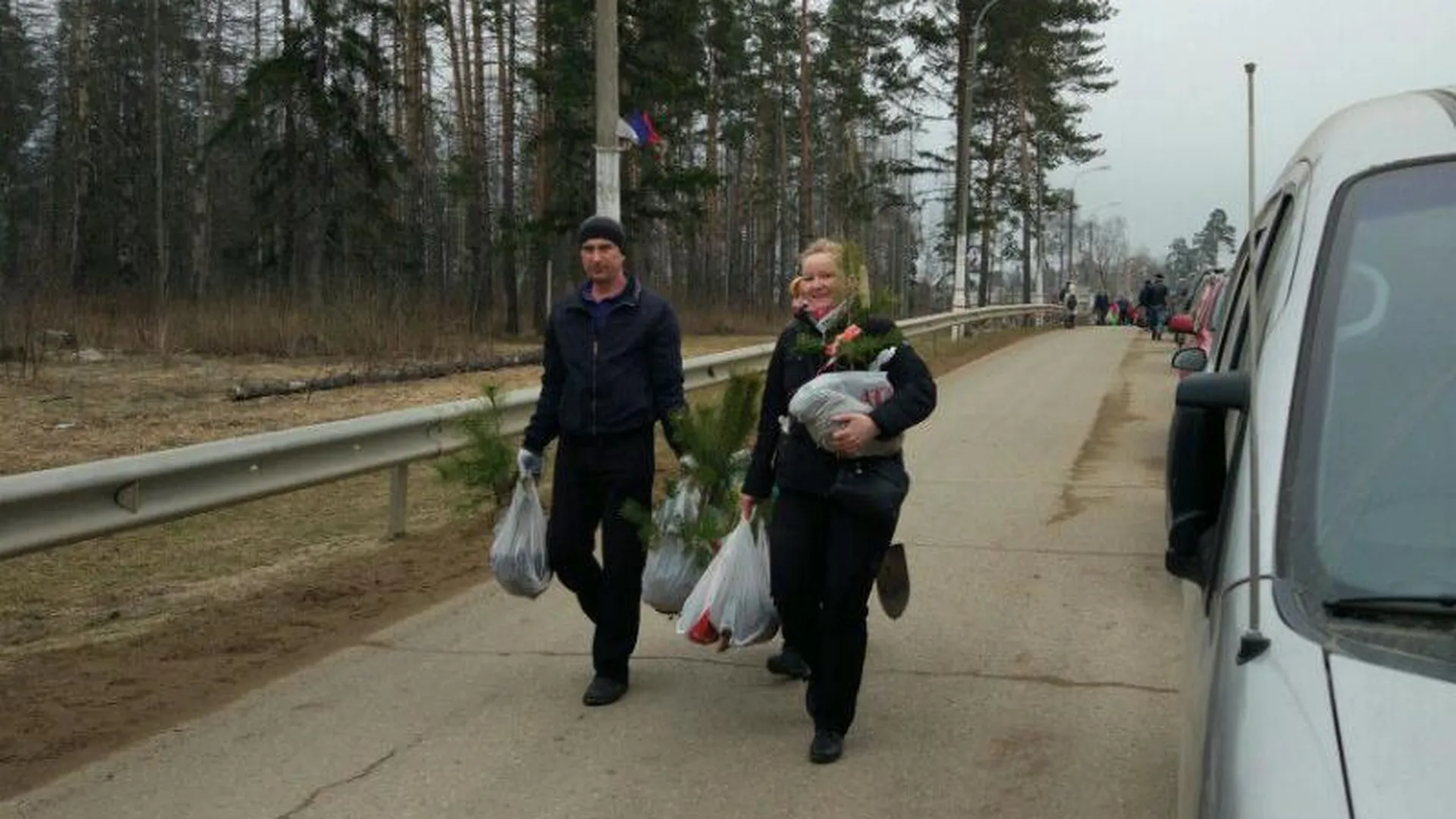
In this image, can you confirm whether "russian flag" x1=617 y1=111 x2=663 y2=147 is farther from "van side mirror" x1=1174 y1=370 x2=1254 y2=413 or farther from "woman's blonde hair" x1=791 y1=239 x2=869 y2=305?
"van side mirror" x1=1174 y1=370 x2=1254 y2=413

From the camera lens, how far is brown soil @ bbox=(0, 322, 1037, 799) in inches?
205

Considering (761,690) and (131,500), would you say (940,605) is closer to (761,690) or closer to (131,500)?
(761,690)

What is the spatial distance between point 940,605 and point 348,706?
2940 millimetres

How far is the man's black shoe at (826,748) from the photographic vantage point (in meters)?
4.52

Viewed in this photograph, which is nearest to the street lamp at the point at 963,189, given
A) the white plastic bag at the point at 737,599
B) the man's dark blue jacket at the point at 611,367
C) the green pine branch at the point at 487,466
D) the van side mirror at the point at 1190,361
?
the van side mirror at the point at 1190,361

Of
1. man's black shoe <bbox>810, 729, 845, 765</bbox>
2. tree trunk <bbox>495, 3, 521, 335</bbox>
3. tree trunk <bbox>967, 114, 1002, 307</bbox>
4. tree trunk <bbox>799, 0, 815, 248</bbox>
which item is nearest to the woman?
man's black shoe <bbox>810, 729, 845, 765</bbox>

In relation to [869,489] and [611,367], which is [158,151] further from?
[869,489]

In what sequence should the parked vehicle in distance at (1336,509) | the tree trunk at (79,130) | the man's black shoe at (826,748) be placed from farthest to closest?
the tree trunk at (79,130) → the man's black shoe at (826,748) → the parked vehicle in distance at (1336,509)

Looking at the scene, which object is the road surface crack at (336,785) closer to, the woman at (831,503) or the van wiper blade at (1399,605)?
the woman at (831,503)

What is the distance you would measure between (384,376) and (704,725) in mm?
14568

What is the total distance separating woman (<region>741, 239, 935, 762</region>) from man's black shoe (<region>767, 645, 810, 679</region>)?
0.61 meters

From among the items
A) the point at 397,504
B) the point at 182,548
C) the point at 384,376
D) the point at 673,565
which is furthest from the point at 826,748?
the point at 384,376

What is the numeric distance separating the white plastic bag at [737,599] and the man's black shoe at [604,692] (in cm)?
52

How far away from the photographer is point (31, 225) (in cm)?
5294
